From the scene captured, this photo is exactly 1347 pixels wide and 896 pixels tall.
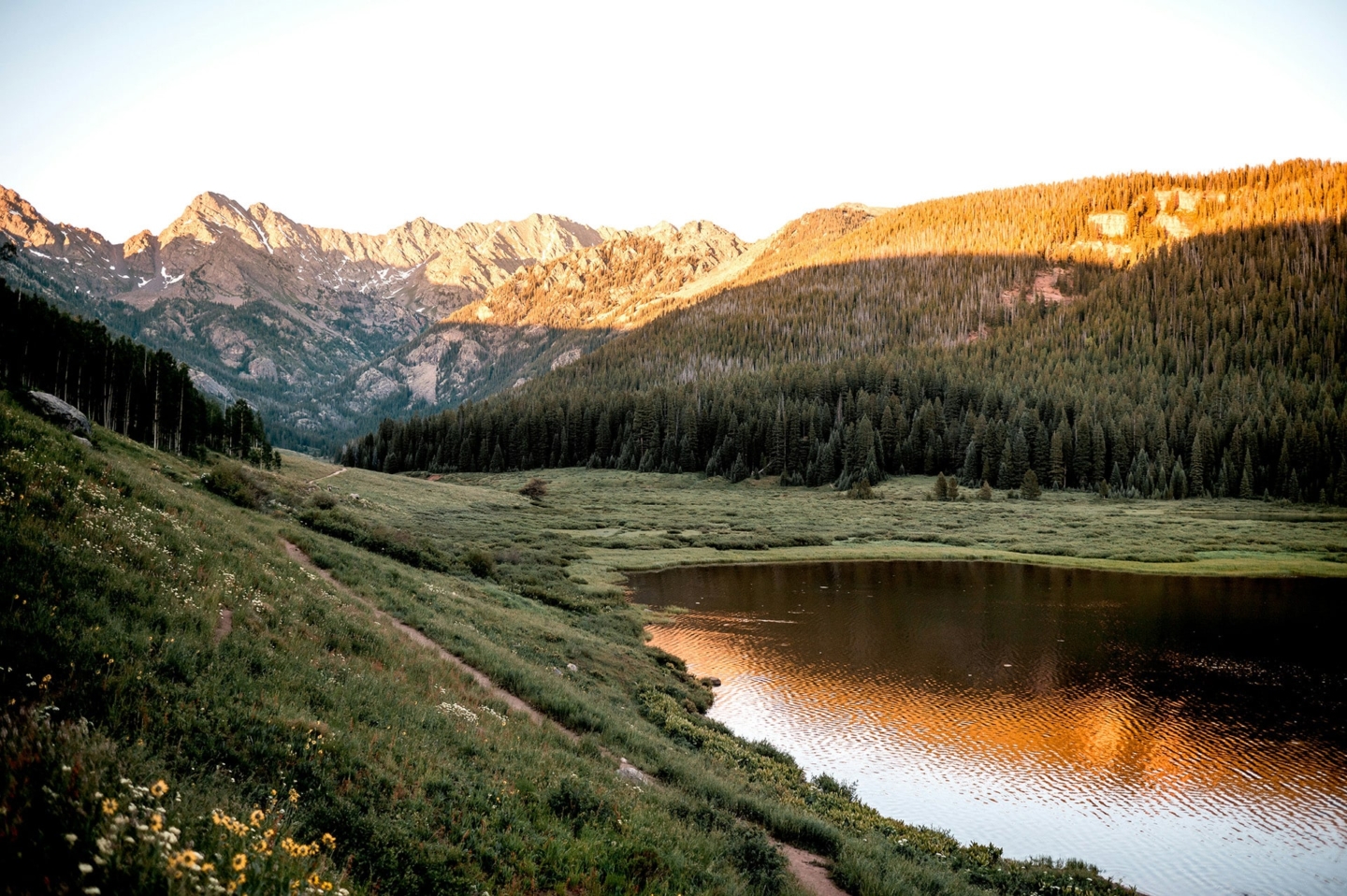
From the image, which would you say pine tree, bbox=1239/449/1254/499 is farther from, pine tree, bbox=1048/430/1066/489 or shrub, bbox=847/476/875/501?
shrub, bbox=847/476/875/501

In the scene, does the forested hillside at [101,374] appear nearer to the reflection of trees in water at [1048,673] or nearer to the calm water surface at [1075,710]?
the reflection of trees in water at [1048,673]

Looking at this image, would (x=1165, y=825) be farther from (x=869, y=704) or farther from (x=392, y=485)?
(x=392, y=485)

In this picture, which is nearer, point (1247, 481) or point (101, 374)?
point (101, 374)

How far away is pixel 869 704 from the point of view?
3091cm

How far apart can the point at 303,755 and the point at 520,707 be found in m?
8.91

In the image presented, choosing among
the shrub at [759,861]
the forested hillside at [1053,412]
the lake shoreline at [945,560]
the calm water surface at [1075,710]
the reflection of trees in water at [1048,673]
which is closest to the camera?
the shrub at [759,861]

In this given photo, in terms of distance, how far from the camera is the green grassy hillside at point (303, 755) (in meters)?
6.52

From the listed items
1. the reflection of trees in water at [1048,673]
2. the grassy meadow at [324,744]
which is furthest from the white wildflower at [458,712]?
the reflection of trees in water at [1048,673]

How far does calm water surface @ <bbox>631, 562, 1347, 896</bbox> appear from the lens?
20.5m

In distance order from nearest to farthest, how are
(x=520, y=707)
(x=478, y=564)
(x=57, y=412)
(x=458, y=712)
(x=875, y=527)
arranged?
(x=458, y=712) → (x=520, y=707) → (x=57, y=412) → (x=478, y=564) → (x=875, y=527)

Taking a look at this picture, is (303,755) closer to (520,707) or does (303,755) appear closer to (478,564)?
(520,707)

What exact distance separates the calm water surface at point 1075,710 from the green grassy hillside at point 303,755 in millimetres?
4700

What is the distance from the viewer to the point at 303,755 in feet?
32.9

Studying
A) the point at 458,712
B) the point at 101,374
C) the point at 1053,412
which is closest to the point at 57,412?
the point at 458,712
